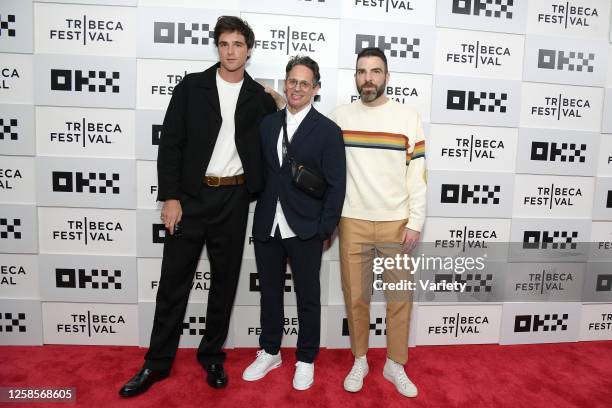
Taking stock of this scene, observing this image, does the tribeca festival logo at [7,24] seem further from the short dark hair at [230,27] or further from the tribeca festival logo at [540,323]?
the tribeca festival logo at [540,323]

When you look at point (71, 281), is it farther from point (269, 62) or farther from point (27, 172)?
point (269, 62)

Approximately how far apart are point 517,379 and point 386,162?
1.60 meters

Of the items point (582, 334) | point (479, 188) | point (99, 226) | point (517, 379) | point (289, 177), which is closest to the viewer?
point (289, 177)

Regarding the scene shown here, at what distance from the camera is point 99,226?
2799mm

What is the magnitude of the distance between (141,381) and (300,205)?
4.31 feet

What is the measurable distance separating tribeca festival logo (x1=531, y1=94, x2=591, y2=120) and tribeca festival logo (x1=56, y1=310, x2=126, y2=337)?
10.7 feet

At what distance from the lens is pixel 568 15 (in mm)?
2963

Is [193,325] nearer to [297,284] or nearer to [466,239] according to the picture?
[297,284]

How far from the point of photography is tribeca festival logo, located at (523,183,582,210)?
10.0 feet

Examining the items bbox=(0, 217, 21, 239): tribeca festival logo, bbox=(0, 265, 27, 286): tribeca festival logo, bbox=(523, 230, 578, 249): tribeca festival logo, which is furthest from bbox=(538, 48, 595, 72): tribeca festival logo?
bbox=(0, 265, 27, 286): tribeca festival logo

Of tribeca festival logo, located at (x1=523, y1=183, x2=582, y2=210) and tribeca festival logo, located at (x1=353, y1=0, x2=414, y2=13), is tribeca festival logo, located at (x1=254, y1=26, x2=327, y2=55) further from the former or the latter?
tribeca festival logo, located at (x1=523, y1=183, x2=582, y2=210)

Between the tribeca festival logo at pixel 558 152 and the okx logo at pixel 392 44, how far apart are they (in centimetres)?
110

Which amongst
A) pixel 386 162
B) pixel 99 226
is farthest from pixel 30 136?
pixel 386 162

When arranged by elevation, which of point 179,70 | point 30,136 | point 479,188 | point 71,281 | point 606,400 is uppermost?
point 179,70
